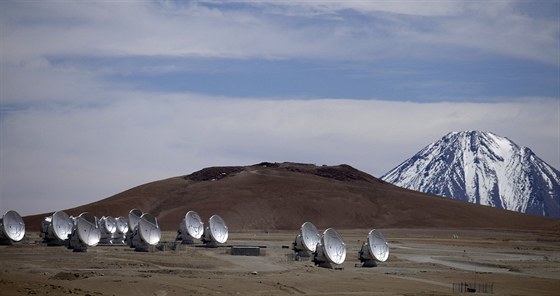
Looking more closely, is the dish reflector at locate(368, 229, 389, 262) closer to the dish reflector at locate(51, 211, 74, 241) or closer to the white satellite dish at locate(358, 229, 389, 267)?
the white satellite dish at locate(358, 229, 389, 267)

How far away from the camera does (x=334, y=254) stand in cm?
6538

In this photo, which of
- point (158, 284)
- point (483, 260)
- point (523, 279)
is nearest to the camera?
point (158, 284)

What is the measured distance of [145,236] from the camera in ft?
274

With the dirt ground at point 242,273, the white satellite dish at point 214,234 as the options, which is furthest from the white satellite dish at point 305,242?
the white satellite dish at point 214,234

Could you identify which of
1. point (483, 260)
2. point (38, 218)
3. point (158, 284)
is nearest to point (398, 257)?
point (483, 260)

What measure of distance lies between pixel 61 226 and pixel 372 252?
36460mm

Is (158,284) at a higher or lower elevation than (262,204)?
lower

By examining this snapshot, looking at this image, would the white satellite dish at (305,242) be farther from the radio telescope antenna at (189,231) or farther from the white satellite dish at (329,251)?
the radio telescope antenna at (189,231)

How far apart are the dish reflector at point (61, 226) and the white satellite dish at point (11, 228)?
430 centimetres

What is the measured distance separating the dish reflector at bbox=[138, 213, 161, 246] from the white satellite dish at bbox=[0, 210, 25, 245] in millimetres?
15010

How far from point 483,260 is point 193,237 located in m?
31.7

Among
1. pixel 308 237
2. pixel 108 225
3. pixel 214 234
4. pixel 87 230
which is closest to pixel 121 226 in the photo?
pixel 108 225

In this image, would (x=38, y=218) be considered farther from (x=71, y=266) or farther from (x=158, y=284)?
(x=158, y=284)

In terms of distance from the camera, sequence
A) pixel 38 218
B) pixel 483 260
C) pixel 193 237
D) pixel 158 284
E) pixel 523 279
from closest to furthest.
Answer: pixel 158 284
pixel 523 279
pixel 483 260
pixel 193 237
pixel 38 218
